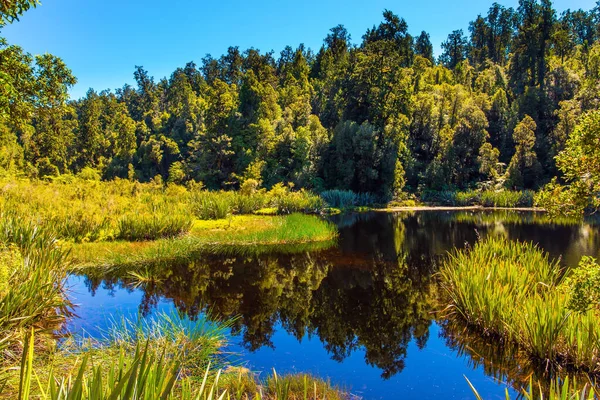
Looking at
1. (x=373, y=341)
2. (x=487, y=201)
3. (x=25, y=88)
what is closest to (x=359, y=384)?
(x=373, y=341)

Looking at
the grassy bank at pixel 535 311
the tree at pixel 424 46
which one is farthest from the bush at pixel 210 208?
the tree at pixel 424 46

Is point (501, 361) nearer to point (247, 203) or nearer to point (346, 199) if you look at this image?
point (247, 203)

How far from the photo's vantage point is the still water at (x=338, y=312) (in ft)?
22.3

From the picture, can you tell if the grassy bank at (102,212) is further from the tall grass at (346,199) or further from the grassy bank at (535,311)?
the tall grass at (346,199)

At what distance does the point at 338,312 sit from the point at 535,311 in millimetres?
4536

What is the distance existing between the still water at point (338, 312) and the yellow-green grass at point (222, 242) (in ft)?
2.88

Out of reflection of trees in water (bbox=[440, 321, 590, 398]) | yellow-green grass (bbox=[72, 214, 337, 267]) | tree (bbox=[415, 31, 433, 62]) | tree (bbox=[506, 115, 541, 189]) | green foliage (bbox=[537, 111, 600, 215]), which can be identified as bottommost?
reflection of trees in water (bbox=[440, 321, 590, 398])

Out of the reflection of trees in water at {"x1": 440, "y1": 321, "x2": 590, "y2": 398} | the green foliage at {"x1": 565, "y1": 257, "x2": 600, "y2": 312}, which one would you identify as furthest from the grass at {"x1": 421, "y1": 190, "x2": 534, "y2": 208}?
the green foliage at {"x1": 565, "y1": 257, "x2": 600, "y2": 312}

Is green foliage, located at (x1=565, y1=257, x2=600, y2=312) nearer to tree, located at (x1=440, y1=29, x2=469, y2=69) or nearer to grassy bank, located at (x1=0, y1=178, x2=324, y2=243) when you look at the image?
grassy bank, located at (x1=0, y1=178, x2=324, y2=243)

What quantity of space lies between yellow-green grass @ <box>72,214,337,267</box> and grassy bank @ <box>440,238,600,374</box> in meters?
9.05

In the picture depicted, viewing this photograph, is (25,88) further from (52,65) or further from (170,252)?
(170,252)

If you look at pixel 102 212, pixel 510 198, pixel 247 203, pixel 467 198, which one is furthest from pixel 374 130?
pixel 102 212

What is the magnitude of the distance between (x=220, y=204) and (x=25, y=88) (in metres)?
12.6

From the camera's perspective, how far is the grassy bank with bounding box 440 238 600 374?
551cm
